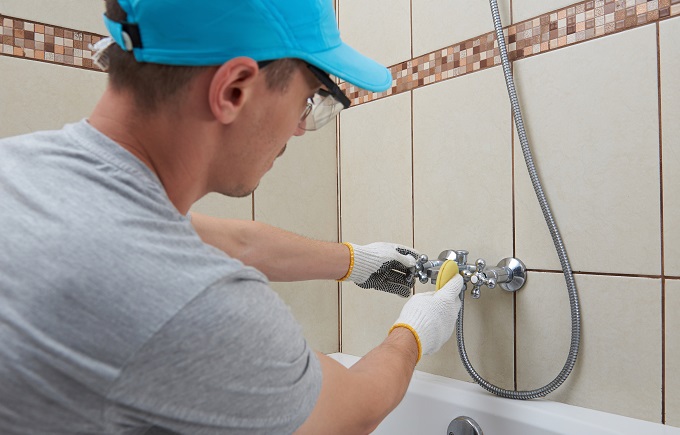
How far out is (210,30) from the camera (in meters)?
0.65

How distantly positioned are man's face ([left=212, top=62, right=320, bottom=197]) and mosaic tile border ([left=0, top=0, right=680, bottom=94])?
1.79ft

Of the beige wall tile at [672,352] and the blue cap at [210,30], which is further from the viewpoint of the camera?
the beige wall tile at [672,352]

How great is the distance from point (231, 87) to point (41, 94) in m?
0.69

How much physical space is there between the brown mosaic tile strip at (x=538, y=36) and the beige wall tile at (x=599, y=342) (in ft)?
1.41

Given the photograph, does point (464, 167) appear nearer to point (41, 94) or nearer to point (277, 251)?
point (277, 251)

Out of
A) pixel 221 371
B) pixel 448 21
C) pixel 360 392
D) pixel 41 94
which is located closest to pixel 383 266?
pixel 360 392

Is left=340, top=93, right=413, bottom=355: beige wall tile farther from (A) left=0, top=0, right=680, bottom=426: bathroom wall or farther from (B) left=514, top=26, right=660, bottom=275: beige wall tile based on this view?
(B) left=514, top=26, right=660, bottom=275: beige wall tile

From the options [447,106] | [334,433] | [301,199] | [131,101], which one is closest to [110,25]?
[131,101]

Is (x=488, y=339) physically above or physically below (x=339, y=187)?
below

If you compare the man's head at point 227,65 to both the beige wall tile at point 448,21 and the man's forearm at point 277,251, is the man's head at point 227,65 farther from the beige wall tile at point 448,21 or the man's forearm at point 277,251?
the beige wall tile at point 448,21

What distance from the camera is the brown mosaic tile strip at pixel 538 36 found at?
96cm

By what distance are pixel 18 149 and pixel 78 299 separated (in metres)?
0.21

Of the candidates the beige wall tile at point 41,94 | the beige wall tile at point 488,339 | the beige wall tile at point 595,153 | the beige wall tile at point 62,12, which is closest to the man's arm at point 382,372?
the beige wall tile at point 488,339

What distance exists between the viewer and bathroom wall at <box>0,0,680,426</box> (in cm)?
95
